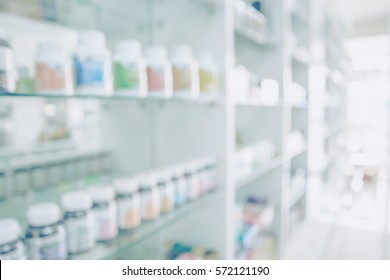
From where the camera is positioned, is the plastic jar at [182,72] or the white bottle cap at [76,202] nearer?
the white bottle cap at [76,202]

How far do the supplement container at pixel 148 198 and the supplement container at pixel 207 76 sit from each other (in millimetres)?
376

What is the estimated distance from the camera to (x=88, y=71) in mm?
713

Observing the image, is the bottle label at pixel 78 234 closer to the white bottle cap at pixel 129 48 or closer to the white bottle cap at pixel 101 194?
the white bottle cap at pixel 101 194

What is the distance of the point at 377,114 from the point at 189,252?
1.83 m

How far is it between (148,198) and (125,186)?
0.08 metres

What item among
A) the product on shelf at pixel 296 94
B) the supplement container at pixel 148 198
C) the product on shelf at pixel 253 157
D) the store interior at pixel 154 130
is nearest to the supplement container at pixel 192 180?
the store interior at pixel 154 130

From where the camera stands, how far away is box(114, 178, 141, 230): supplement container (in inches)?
32.4

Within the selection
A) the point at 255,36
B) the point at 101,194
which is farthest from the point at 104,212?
the point at 255,36

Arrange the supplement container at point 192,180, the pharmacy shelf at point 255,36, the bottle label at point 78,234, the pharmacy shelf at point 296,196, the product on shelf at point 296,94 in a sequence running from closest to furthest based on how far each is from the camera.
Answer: the bottle label at point 78,234 → the supplement container at point 192,180 → the pharmacy shelf at point 255,36 → the product on shelf at point 296,94 → the pharmacy shelf at point 296,196

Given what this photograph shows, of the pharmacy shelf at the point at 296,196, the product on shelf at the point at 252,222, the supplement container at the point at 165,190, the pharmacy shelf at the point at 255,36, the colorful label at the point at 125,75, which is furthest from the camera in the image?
the pharmacy shelf at the point at 296,196

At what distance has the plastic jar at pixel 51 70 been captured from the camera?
65 cm

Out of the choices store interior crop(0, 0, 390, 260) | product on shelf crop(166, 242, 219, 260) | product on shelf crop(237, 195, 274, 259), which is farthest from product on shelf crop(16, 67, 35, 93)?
Answer: product on shelf crop(237, 195, 274, 259)

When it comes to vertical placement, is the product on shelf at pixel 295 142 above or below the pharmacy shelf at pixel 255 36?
below
